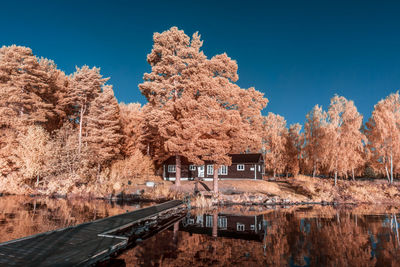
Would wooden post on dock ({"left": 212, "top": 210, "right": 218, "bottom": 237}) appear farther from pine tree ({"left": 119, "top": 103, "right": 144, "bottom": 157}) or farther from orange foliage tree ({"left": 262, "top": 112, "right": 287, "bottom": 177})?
pine tree ({"left": 119, "top": 103, "right": 144, "bottom": 157})

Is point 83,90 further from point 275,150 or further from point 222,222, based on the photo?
point 275,150

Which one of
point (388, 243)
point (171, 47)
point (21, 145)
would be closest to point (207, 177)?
point (171, 47)

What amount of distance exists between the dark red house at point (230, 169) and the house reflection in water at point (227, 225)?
19.7 metres

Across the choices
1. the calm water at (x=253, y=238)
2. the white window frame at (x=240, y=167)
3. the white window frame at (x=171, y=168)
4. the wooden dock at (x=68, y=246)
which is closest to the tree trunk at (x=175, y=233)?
the calm water at (x=253, y=238)

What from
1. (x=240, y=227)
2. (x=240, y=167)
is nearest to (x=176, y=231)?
(x=240, y=227)

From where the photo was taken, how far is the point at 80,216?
1482 centimetres

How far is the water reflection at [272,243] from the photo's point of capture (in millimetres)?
8141

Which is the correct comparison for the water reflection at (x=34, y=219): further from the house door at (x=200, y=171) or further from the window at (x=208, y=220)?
the house door at (x=200, y=171)

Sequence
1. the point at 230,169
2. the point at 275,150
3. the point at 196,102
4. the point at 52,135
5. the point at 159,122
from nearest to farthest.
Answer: the point at 196,102
the point at 159,122
the point at 52,135
the point at 230,169
the point at 275,150

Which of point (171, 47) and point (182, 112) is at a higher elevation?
point (171, 47)

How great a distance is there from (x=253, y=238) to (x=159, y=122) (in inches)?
662

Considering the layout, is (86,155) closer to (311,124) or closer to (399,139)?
(311,124)

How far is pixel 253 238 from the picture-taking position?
1098 cm

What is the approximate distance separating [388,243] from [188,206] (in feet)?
44.1
